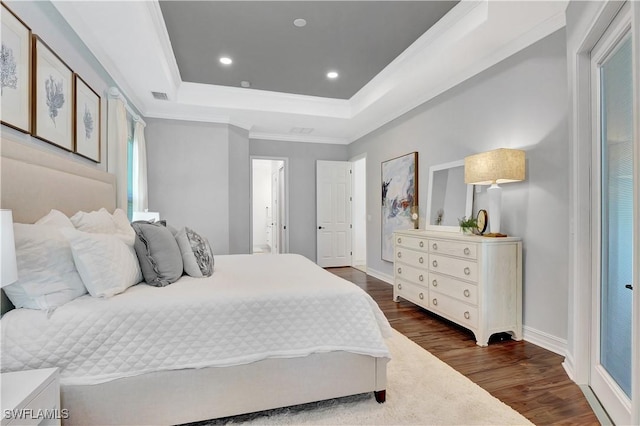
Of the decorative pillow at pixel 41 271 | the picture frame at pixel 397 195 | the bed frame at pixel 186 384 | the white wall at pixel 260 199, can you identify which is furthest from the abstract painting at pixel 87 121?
the white wall at pixel 260 199

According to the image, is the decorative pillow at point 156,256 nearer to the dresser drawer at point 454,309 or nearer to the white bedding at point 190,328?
the white bedding at point 190,328

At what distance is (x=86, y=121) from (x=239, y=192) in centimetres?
A: 285

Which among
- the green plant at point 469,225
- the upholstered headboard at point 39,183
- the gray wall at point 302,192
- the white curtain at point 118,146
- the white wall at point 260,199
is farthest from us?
the white wall at point 260,199

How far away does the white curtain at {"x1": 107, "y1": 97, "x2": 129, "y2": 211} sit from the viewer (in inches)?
126

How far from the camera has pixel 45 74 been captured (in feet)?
6.64

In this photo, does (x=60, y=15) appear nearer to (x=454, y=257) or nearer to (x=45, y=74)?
(x=45, y=74)

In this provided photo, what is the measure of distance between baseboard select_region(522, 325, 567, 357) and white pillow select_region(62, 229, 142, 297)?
310 centimetres

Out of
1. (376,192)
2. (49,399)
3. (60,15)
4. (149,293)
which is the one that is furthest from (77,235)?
(376,192)

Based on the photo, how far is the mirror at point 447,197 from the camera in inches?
135

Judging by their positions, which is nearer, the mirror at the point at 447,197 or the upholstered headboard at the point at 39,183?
the upholstered headboard at the point at 39,183

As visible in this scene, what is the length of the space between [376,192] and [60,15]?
445cm

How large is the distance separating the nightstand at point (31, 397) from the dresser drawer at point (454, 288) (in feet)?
9.25

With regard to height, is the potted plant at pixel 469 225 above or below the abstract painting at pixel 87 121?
below

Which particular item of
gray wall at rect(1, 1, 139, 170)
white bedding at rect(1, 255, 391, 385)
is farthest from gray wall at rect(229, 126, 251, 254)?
white bedding at rect(1, 255, 391, 385)
